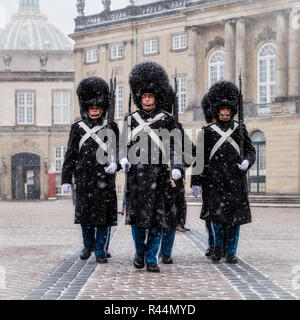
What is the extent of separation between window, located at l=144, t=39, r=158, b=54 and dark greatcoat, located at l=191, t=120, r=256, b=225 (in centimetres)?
3516

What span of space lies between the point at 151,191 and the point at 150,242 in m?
0.59

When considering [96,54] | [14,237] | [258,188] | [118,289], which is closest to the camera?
[118,289]

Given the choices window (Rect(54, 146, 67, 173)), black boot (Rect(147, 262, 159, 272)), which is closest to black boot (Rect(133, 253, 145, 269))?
black boot (Rect(147, 262, 159, 272))

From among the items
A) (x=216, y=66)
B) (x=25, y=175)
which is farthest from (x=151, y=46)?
(x=25, y=175)

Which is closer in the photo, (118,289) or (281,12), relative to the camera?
(118,289)

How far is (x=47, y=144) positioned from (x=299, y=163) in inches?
843

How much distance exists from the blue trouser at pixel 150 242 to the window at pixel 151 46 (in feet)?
118

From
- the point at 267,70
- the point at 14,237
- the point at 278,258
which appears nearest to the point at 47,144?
the point at 267,70

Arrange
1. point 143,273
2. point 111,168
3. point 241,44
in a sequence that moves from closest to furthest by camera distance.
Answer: point 143,273 → point 111,168 → point 241,44

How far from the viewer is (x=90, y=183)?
9.64 m

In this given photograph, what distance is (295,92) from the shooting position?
119ft

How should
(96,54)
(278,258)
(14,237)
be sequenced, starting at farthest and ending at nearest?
(96,54) → (14,237) → (278,258)

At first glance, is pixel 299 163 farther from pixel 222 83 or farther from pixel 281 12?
pixel 222 83

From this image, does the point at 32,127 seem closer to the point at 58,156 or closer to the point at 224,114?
the point at 58,156
